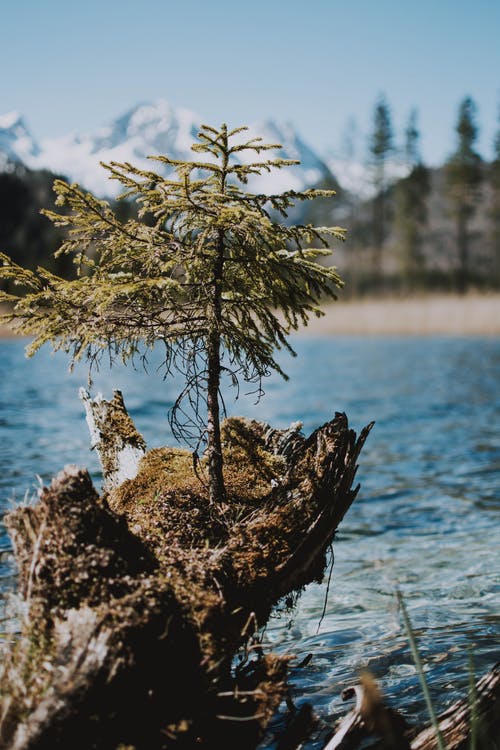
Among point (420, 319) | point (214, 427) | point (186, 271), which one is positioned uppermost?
point (186, 271)

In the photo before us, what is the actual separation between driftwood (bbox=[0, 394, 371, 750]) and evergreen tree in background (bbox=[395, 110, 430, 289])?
83.2m

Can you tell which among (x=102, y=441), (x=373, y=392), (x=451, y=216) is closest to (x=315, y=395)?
(x=373, y=392)

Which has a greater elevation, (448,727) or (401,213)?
(401,213)

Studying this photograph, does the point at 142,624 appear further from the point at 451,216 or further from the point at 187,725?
the point at 451,216

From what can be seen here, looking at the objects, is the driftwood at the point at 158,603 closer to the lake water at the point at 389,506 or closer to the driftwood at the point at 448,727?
the driftwood at the point at 448,727

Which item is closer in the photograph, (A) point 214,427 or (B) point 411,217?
(A) point 214,427

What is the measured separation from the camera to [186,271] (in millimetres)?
4641

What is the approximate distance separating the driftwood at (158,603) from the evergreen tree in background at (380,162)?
296 ft

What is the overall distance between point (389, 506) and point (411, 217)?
80714 mm

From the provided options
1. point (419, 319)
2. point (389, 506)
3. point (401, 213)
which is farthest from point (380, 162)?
point (389, 506)

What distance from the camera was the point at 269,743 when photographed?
4.31 meters

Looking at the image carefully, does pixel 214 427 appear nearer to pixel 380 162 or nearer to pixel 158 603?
pixel 158 603

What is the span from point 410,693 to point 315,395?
72.4 ft

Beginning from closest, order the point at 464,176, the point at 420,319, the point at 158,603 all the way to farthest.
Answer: the point at 158,603 < the point at 420,319 < the point at 464,176
